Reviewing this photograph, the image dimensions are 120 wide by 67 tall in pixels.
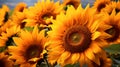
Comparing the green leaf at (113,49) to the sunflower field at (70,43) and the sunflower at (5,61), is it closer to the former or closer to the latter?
the sunflower field at (70,43)

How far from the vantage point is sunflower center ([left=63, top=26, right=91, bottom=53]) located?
83 centimetres

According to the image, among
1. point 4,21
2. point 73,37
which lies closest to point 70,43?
point 73,37

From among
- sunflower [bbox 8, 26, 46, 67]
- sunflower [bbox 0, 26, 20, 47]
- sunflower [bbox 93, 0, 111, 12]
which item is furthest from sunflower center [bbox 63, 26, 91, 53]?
sunflower [bbox 93, 0, 111, 12]

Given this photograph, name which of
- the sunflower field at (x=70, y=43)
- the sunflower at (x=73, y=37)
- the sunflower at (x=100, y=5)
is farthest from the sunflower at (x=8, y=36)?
the sunflower at (x=100, y=5)

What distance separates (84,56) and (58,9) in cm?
33

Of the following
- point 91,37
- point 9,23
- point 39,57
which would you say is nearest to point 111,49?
point 91,37

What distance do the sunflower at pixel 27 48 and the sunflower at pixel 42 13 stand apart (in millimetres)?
84

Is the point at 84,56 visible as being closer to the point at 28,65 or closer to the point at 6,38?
the point at 28,65

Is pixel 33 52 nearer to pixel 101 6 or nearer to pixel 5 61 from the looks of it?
pixel 5 61

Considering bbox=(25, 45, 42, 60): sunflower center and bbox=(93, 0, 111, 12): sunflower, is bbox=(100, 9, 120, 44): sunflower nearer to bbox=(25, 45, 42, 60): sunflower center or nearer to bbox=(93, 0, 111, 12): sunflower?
bbox=(25, 45, 42, 60): sunflower center

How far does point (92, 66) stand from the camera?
805 mm

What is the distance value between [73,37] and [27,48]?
175mm

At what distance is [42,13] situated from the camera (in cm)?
111

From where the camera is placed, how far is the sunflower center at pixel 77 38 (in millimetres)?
827
